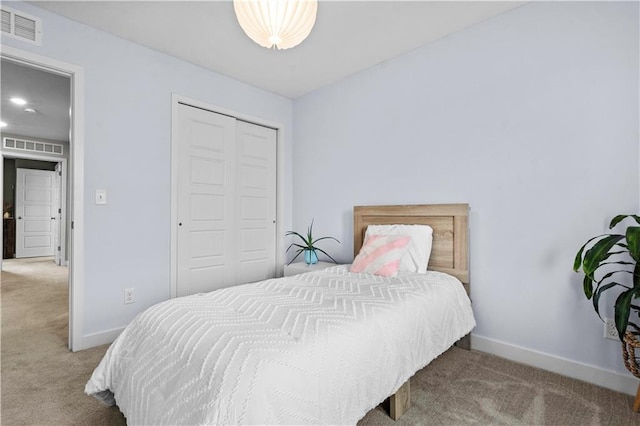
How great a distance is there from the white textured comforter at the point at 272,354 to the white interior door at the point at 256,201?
5.82ft

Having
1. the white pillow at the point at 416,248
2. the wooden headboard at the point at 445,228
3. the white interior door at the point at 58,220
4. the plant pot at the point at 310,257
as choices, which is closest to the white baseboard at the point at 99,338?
the plant pot at the point at 310,257

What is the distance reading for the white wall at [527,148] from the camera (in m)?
1.86

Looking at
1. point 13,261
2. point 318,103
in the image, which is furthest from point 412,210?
point 13,261

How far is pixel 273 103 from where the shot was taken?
374 cm

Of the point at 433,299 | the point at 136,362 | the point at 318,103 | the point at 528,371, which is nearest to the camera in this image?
the point at 136,362

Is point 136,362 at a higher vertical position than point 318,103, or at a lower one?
lower

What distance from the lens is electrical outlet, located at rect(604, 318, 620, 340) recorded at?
1.81 meters

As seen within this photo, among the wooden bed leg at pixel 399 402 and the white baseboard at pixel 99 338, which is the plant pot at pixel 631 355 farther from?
the white baseboard at pixel 99 338

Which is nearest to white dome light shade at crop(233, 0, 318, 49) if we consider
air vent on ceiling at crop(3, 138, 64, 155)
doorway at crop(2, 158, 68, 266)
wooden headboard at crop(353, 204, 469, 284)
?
wooden headboard at crop(353, 204, 469, 284)

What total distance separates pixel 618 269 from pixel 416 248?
1.14 m

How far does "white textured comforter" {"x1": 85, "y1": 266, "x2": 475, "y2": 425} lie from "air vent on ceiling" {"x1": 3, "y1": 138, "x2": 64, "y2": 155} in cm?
622

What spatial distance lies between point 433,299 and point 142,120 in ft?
8.80

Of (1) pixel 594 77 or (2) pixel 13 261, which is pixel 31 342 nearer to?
(1) pixel 594 77

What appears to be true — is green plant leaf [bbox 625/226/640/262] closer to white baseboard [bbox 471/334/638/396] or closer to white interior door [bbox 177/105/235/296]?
white baseboard [bbox 471/334/638/396]
